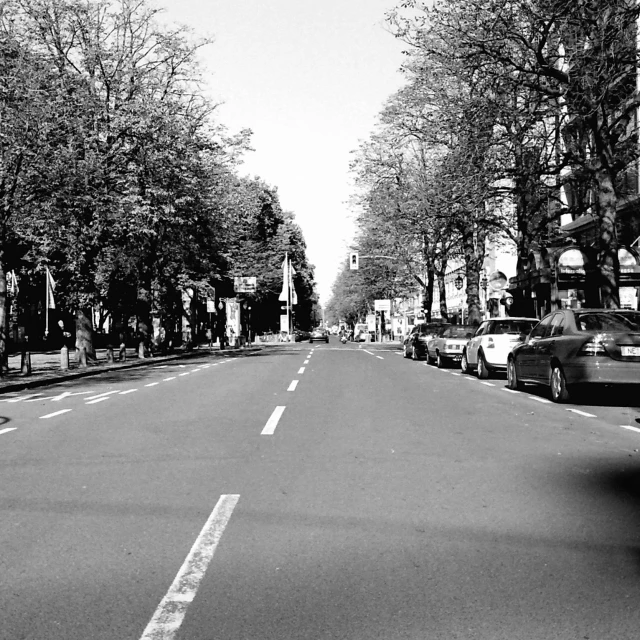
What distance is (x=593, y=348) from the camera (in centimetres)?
1309

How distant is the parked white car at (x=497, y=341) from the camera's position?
66.8 ft

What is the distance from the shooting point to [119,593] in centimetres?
425

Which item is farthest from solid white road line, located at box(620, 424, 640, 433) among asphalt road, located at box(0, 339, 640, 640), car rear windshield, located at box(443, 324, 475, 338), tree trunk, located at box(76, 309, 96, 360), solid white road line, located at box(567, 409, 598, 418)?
tree trunk, located at box(76, 309, 96, 360)

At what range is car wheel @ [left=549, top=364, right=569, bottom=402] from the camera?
13801 millimetres

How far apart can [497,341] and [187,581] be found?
17009 mm

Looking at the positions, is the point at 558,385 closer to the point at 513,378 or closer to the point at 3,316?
the point at 513,378

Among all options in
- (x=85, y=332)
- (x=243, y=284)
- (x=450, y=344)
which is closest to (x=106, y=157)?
(x=85, y=332)

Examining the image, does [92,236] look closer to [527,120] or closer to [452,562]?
[527,120]

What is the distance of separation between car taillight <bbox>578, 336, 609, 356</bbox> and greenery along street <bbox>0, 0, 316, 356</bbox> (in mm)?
15188

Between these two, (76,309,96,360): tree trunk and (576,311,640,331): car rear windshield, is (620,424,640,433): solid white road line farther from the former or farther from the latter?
(76,309,96,360): tree trunk

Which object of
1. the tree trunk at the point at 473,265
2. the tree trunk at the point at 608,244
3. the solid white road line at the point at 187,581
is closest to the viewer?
the solid white road line at the point at 187,581

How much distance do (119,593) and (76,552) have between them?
→ 2.96ft

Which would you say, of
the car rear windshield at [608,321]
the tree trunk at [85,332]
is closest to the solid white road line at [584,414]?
the car rear windshield at [608,321]

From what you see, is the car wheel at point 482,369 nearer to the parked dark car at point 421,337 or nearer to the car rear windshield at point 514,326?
the car rear windshield at point 514,326
